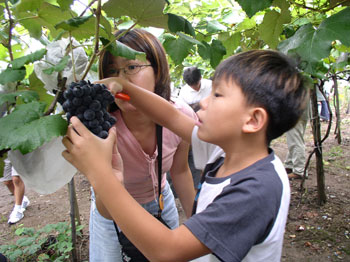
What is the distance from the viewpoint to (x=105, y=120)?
880mm

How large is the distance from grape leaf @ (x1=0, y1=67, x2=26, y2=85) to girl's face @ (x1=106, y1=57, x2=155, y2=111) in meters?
0.42

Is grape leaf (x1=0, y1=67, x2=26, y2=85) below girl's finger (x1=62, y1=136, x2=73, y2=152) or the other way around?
the other way around

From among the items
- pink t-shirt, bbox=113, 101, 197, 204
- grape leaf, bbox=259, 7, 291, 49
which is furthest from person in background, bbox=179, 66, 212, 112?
grape leaf, bbox=259, 7, 291, 49

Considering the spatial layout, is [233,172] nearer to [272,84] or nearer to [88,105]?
[272,84]

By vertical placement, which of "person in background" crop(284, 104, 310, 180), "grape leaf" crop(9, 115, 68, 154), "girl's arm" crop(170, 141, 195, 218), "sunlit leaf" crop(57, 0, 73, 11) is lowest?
"person in background" crop(284, 104, 310, 180)

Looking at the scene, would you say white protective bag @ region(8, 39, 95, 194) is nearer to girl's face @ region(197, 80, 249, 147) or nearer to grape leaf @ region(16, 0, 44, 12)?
grape leaf @ region(16, 0, 44, 12)

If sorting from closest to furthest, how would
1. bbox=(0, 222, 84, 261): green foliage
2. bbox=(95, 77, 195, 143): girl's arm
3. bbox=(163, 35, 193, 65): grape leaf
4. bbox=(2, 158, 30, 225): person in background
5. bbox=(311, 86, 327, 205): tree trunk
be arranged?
bbox=(95, 77, 195, 143): girl's arm, bbox=(163, 35, 193, 65): grape leaf, bbox=(0, 222, 84, 261): green foliage, bbox=(311, 86, 327, 205): tree trunk, bbox=(2, 158, 30, 225): person in background

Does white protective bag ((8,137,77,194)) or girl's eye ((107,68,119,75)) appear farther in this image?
girl's eye ((107,68,119,75))

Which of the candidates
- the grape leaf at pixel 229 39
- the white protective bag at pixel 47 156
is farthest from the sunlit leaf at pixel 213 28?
the white protective bag at pixel 47 156

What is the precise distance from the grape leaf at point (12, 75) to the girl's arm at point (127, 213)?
244 millimetres

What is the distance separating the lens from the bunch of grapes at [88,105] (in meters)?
0.78

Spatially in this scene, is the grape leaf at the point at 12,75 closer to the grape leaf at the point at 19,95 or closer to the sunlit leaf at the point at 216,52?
the grape leaf at the point at 19,95

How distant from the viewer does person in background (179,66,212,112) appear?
15.1ft

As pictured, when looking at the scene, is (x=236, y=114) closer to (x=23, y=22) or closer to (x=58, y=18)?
(x=58, y=18)
